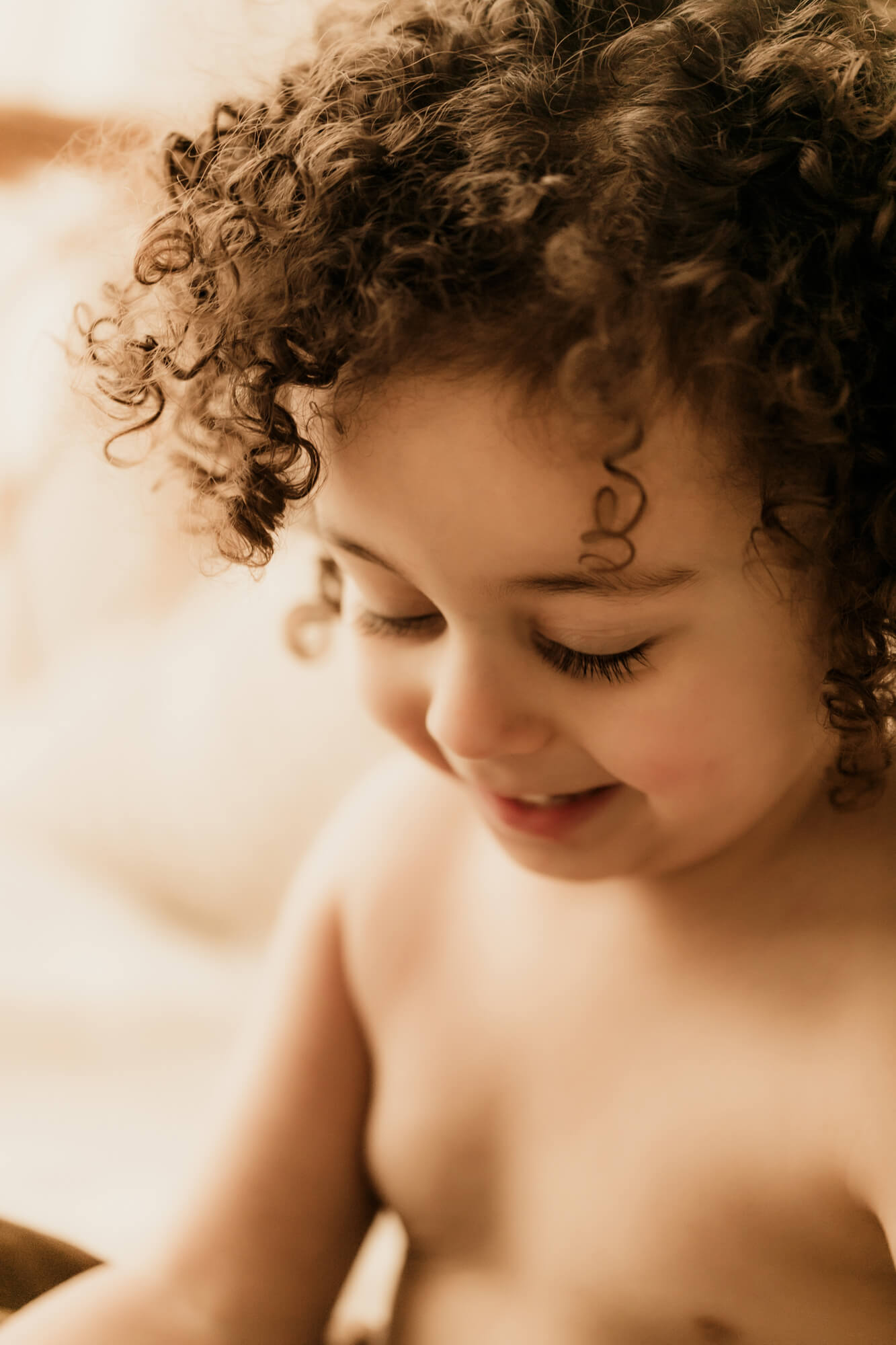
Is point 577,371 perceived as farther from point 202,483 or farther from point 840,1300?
point 840,1300

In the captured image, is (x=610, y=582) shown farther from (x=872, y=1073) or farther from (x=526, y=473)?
(x=872, y=1073)

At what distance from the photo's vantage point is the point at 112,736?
1.12 metres

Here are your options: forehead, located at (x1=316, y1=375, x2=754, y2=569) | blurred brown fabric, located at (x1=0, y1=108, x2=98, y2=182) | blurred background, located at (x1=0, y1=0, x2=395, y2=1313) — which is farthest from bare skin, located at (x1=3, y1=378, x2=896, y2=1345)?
blurred brown fabric, located at (x1=0, y1=108, x2=98, y2=182)

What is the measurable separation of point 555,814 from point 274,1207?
300 millimetres

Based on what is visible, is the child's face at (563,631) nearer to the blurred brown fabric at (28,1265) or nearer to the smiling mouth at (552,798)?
the smiling mouth at (552,798)

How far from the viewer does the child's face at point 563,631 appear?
0.48 meters

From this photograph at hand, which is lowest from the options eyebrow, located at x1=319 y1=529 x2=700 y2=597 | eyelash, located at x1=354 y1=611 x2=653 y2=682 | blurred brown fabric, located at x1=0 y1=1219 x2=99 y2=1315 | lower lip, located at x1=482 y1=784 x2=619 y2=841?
blurred brown fabric, located at x1=0 y1=1219 x2=99 y2=1315

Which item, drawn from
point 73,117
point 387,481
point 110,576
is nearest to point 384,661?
point 387,481

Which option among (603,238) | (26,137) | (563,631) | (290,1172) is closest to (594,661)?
(563,631)

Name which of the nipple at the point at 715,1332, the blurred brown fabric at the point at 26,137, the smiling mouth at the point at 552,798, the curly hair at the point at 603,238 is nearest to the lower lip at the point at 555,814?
the smiling mouth at the point at 552,798

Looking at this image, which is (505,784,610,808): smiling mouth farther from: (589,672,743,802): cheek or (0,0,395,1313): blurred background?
(0,0,395,1313): blurred background

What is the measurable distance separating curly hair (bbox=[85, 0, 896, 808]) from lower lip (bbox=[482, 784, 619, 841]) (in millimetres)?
106

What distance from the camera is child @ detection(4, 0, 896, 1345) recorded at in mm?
471

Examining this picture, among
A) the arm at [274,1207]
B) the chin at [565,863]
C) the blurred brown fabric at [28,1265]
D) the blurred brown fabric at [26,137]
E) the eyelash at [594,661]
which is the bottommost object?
the blurred brown fabric at [28,1265]
